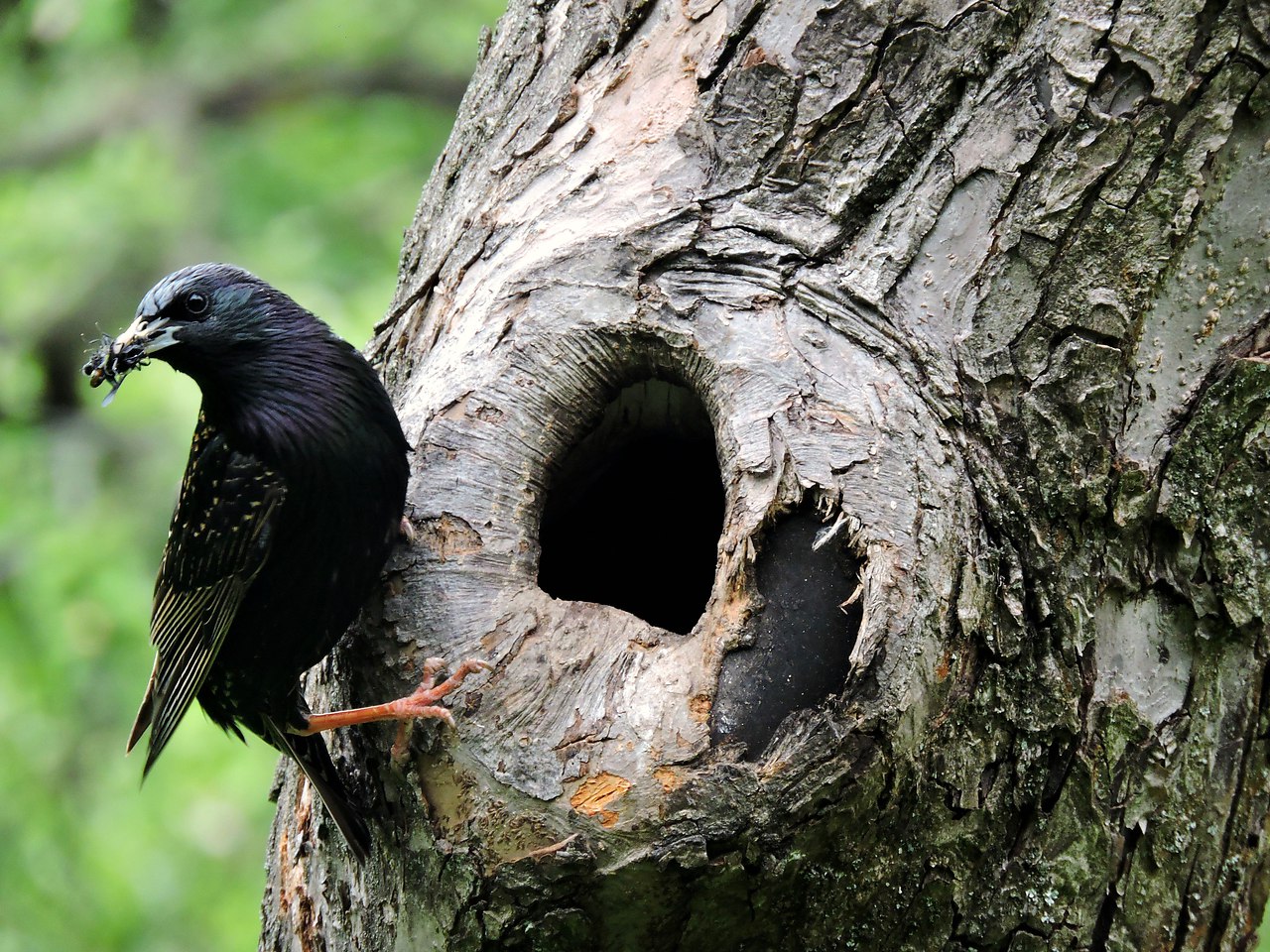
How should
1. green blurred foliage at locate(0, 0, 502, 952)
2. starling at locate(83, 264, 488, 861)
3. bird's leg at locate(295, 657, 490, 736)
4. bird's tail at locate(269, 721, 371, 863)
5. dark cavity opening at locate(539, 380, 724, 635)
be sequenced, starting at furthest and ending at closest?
1. green blurred foliage at locate(0, 0, 502, 952)
2. dark cavity opening at locate(539, 380, 724, 635)
3. starling at locate(83, 264, 488, 861)
4. bird's tail at locate(269, 721, 371, 863)
5. bird's leg at locate(295, 657, 490, 736)

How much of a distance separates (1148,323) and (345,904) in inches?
78.0

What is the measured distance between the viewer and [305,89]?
279 inches

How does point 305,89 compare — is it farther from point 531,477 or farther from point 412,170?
point 531,477

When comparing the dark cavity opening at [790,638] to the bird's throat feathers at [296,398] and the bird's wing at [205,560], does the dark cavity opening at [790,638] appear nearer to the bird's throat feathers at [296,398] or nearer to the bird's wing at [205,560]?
the bird's throat feathers at [296,398]

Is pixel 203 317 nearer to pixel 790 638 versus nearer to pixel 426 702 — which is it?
pixel 426 702

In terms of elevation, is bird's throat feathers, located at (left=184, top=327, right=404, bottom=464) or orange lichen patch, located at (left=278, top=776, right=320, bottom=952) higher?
bird's throat feathers, located at (left=184, top=327, right=404, bottom=464)

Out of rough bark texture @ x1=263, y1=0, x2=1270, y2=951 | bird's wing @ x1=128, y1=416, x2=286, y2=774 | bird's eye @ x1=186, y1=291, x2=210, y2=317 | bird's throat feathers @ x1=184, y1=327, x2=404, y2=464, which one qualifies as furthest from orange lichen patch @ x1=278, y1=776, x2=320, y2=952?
bird's eye @ x1=186, y1=291, x2=210, y2=317

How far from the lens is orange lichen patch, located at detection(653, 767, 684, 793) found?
1972 mm

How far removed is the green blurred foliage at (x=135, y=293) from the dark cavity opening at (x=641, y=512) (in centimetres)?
207

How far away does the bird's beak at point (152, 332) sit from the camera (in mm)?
2475

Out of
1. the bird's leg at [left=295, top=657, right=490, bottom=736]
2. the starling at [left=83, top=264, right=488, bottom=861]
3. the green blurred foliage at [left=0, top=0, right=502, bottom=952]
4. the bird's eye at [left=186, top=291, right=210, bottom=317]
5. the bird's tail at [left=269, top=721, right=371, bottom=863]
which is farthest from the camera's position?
the green blurred foliage at [left=0, top=0, right=502, bottom=952]

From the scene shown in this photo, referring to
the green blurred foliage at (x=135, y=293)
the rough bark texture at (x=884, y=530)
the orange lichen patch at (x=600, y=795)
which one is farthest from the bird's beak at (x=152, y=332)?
the green blurred foliage at (x=135, y=293)

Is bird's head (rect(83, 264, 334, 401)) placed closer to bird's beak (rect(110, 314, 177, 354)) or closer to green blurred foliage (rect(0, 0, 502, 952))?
bird's beak (rect(110, 314, 177, 354))

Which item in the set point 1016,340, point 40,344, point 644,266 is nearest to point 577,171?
point 644,266
